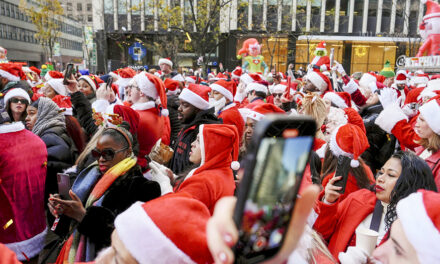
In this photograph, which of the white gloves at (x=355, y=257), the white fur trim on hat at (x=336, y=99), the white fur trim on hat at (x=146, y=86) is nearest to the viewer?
the white gloves at (x=355, y=257)

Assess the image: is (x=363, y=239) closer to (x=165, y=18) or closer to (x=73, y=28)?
(x=165, y=18)

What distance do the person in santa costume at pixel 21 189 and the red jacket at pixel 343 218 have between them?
2829 mm

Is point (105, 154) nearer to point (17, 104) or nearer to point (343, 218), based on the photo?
point (343, 218)

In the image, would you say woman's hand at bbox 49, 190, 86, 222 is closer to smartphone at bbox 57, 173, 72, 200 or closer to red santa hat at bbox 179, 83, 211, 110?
smartphone at bbox 57, 173, 72, 200

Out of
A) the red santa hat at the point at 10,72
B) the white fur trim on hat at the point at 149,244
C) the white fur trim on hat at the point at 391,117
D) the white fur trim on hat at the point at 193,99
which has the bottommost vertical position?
the white fur trim on hat at the point at 149,244

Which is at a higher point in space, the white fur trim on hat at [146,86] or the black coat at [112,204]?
the white fur trim on hat at [146,86]

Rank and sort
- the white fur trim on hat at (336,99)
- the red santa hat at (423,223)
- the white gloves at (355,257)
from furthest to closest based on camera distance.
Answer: the white fur trim on hat at (336,99), the white gloves at (355,257), the red santa hat at (423,223)

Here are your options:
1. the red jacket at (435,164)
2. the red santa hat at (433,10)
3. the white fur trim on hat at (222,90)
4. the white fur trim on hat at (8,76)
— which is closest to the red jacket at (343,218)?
the red jacket at (435,164)

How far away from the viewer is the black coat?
92.3 inches

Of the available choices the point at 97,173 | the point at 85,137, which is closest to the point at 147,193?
the point at 97,173

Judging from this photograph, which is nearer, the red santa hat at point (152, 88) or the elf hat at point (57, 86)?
the red santa hat at point (152, 88)

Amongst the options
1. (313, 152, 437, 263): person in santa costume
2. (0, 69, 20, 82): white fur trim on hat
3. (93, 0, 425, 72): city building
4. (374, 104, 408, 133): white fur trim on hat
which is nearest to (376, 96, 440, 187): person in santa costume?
(374, 104, 408, 133): white fur trim on hat

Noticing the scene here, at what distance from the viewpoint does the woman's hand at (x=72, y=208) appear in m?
2.55

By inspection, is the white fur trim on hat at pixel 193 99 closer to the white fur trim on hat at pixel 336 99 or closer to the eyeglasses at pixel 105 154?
the eyeglasses at pixel 105 154
